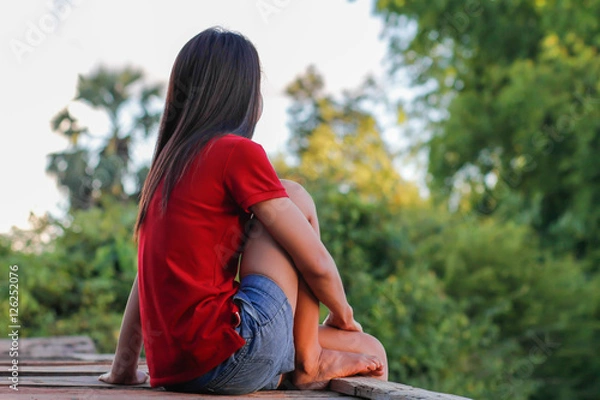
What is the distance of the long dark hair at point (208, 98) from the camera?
234cm

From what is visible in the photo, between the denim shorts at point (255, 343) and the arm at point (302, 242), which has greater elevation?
Result: the arm at point (302, 242)

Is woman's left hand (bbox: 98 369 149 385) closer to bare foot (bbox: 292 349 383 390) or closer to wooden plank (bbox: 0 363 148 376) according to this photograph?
wooden plank (bbox: 0 363 148 376)

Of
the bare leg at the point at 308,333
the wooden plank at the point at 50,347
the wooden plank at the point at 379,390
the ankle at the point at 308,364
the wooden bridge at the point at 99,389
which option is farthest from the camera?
the wooden plank at the point at 50,347

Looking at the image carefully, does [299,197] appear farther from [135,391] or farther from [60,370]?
[60,370]

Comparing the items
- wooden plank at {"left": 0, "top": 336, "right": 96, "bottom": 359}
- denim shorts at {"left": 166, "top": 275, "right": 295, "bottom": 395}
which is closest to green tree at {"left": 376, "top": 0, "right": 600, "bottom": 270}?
wooden plank at {"left": 0, "top": 336, "right": 96, "bottom": 359}

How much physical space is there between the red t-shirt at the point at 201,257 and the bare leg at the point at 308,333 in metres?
0.08

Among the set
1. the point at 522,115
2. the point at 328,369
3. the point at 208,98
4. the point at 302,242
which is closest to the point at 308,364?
the point at 328,369

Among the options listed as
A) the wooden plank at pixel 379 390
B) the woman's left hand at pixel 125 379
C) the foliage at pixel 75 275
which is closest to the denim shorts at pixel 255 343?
the wooden plank at pixel 379 390

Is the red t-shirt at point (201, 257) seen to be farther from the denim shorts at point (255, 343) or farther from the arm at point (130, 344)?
the arm at point (130, 344)

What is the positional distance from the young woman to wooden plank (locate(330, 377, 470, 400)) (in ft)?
0.25

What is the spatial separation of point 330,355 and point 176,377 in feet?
1.63

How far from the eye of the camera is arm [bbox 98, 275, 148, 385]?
258 centimetres

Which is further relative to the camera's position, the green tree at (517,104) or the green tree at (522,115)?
the green tree at (517,104)

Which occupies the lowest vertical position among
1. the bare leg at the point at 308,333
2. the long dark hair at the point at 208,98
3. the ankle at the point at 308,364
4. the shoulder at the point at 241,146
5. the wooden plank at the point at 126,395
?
the wooden plank at the point at 126,395
